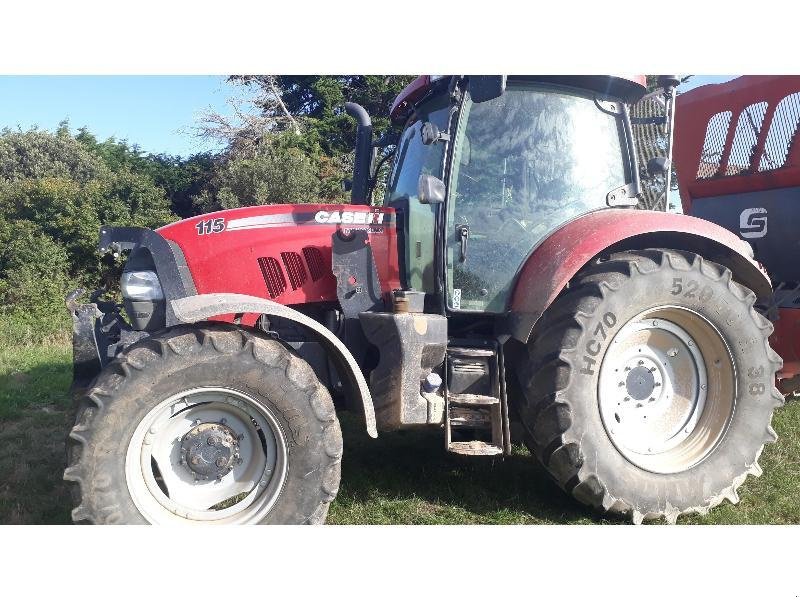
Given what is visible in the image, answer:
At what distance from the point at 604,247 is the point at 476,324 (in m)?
0.94

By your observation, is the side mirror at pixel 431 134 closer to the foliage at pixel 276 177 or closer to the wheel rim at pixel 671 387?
the wheel rim at pixel 671 387

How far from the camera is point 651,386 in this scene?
353 cm

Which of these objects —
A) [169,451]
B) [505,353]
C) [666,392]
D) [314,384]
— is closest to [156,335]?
[169,451]

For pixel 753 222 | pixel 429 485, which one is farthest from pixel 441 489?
pixel 753 222

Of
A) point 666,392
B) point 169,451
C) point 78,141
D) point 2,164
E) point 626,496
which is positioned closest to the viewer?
point 169,451

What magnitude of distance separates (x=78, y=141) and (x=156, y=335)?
21593 millimetres

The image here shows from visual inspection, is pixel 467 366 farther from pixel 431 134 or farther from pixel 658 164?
pixel 658 164

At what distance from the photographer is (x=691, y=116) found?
17.7 ft

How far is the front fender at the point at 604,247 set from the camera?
329cm

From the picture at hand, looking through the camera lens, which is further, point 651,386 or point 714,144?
point 714,144

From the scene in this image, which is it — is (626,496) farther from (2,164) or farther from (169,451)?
(2,164)

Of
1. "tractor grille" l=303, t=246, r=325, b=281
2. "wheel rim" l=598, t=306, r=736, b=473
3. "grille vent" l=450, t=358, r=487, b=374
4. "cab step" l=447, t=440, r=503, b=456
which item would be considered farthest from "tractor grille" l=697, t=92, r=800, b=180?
"tractor grille" l=303, t=246, r=325, b=281

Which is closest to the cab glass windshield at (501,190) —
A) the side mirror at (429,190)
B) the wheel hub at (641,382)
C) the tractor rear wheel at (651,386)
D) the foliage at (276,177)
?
the side mirror at (429,190)

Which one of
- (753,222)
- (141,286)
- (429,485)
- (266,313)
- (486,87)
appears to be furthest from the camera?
(753,222)
